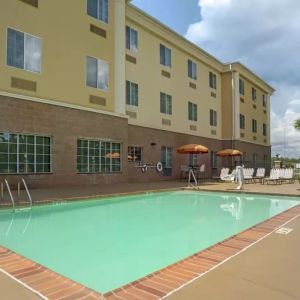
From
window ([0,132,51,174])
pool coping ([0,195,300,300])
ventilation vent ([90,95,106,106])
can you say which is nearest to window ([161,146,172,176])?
ventilation vent ([90,95,106,106])

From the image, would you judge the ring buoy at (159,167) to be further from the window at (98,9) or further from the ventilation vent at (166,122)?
the window at (98,9)

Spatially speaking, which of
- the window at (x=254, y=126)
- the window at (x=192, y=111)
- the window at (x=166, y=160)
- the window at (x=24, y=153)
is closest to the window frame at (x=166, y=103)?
the window at (x=166, y=160)

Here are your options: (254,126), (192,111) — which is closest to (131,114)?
(192,111)

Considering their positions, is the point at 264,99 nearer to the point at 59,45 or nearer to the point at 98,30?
the point at 98,30

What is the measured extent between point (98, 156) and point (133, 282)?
44.3ft

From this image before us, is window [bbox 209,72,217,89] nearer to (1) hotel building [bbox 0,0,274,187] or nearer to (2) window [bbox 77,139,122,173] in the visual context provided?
(1) hotel building [bbox 0,0,274,187]

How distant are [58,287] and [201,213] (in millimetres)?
6710

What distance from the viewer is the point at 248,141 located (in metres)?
33.1

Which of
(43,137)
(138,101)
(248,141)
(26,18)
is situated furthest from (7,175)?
(248,141)

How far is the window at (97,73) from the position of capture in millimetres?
15941

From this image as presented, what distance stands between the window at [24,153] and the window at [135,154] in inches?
234

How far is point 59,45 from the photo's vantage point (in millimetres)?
14531

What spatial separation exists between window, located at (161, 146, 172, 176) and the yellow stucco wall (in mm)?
6122

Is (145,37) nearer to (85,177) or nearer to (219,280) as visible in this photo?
(85,177)
